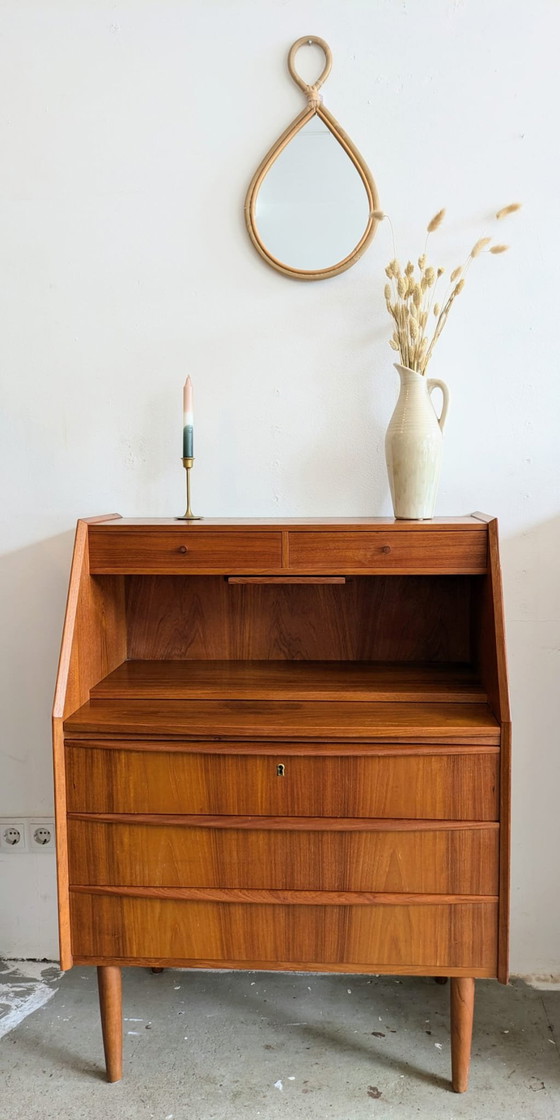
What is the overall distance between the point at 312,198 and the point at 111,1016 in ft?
6.01

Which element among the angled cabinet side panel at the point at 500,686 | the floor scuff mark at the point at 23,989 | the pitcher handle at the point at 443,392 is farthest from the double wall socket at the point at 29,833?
the pitcher handle at the point at 443,392

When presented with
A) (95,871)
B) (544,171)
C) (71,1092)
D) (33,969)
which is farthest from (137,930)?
(544,171)

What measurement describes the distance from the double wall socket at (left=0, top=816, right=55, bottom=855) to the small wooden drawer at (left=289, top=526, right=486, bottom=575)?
1047mm

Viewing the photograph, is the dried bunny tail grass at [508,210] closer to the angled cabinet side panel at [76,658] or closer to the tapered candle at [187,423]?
the tapered candle at [187,423]

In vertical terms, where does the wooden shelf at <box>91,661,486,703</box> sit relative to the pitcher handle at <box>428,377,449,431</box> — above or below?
below

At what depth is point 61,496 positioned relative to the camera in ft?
6.83

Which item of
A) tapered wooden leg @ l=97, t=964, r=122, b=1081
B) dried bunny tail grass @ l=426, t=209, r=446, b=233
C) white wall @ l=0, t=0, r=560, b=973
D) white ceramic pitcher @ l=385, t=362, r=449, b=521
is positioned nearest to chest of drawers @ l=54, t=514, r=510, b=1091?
tapered wooden leg @ l=97, t=964, r=122, b=1081

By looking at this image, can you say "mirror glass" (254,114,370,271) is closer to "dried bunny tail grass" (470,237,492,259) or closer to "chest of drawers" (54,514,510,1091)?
"dried bunny tail grass" (470,237,492,259)

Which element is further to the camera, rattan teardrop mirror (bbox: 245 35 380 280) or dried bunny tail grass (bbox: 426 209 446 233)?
rattan teardrop mirror (bbox: 245 35 380 280)

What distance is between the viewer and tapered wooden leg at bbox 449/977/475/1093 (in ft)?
5.31

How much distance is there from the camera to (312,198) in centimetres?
197

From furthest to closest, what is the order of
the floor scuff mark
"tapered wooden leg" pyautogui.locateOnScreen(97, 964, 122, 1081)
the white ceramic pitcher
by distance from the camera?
the floor scuff mark < the white ceramic pitcher < "tapered wooden leg" pyautogui.locateOnScreen(97, 964, 122, 1081)

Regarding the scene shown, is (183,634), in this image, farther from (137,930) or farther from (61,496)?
(137,930)

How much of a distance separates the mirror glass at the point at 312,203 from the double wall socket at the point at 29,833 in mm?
1514
